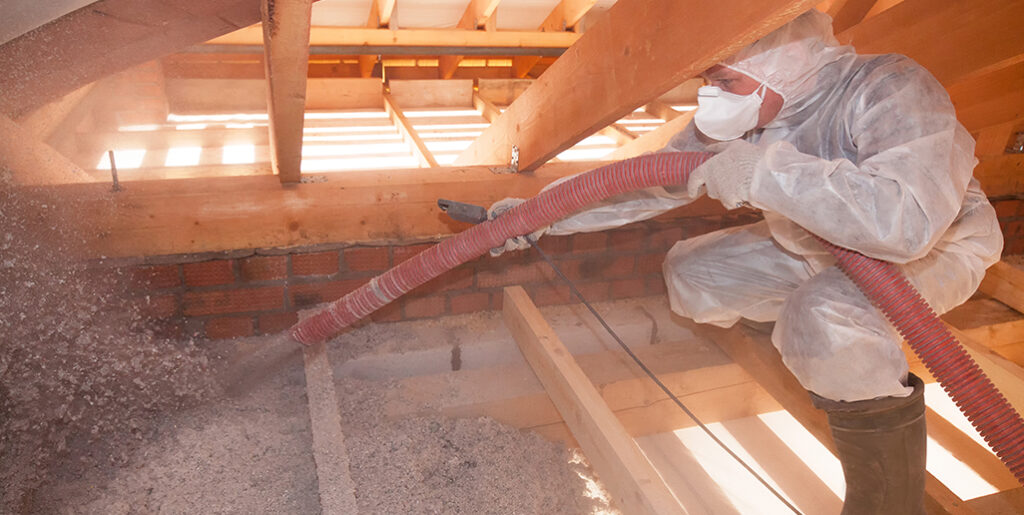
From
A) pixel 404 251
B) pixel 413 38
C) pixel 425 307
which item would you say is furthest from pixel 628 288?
pixel 413 38

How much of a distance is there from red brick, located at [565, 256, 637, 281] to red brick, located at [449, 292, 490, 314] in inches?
13.5

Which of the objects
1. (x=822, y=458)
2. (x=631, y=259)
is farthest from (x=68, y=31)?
(x=822, y=458)

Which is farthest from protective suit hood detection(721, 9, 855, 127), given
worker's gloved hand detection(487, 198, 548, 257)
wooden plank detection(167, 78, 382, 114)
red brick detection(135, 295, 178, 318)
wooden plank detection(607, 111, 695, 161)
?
wooden plank detection(167, 78, 382, 114)

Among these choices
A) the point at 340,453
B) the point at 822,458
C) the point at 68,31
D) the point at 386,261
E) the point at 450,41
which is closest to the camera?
the point at 68,31

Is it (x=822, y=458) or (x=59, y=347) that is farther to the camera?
(x=822, y=458)

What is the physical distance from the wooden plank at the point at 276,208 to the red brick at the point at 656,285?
2.05 ft

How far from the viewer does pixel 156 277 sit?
6.72ft

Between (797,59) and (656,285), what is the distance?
122 cm

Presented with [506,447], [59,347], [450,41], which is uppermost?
[450,41]

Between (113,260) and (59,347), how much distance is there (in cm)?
33

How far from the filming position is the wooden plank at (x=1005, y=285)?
2.71m

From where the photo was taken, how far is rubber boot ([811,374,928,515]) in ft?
5.31

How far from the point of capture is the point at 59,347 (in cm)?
173

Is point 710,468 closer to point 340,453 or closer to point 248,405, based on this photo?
point 340,453
